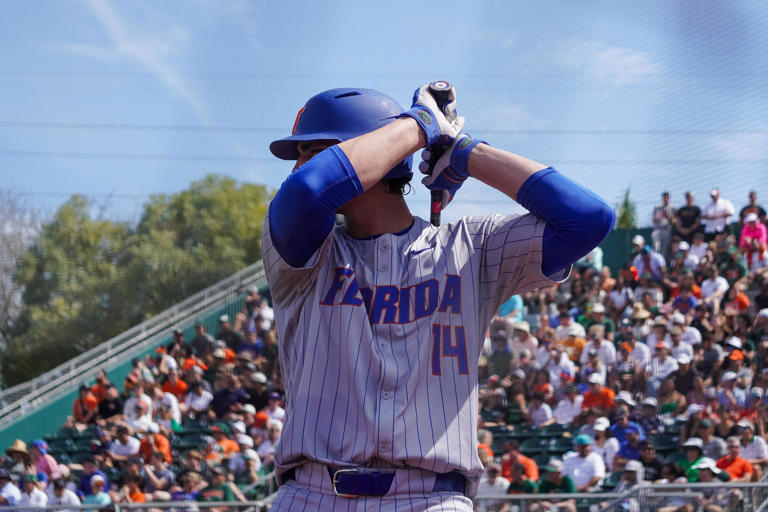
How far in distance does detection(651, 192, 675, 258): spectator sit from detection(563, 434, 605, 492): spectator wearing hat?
497 cm

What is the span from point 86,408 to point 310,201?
1031 cm

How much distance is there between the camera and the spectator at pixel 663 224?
12000 millimetres

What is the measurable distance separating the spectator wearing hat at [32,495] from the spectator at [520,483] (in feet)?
14.0

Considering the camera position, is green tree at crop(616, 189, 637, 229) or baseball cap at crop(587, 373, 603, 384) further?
green tree at crop(616, 189, 637, 229)

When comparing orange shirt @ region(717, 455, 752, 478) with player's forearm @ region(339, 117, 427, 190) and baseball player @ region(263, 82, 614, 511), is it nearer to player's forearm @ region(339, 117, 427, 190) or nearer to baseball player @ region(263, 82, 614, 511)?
baseball player @ region(263, 82, 614, 511)

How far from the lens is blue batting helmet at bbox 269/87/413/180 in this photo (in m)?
2.03

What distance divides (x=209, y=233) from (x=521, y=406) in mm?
9613

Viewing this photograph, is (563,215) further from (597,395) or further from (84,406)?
(84,406)

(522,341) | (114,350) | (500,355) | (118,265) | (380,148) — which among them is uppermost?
(118,265)

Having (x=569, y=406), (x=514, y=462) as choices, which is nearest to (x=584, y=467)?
(x=514, y=462)

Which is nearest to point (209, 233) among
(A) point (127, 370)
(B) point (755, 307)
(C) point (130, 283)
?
(C) point (130, 283)

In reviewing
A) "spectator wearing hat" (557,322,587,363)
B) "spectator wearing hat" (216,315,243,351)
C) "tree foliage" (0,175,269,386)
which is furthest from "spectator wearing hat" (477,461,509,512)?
"tree foliage" (0,175,269,386)

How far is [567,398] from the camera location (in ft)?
28.7

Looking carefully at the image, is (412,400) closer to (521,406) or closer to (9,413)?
(521,406)
